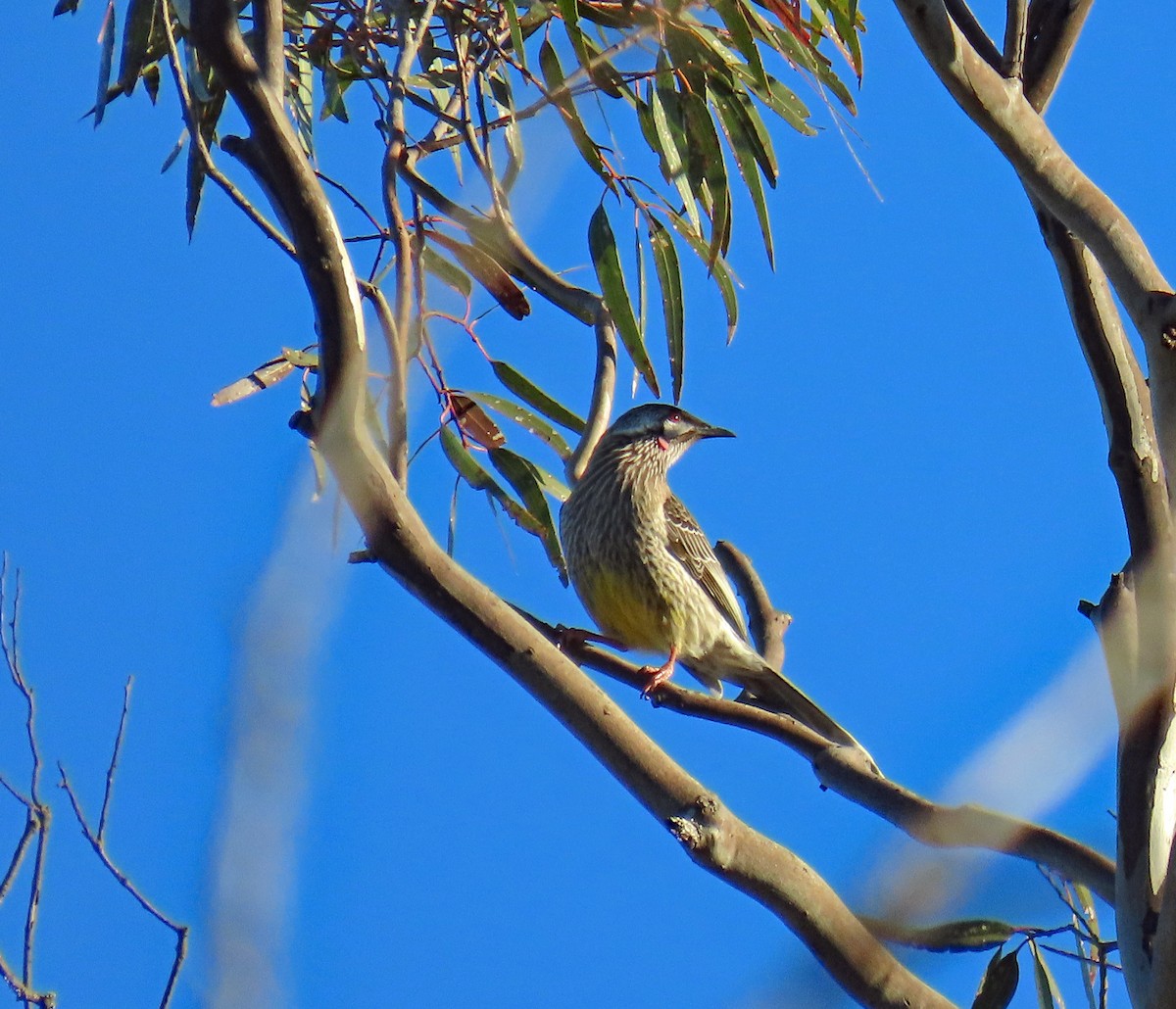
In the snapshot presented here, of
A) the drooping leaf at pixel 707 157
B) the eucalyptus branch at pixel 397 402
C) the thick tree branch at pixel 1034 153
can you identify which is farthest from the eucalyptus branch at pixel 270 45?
the drooping leaf at pixel 707 157

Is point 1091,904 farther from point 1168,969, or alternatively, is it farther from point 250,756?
point 250,756

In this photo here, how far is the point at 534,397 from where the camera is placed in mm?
3324

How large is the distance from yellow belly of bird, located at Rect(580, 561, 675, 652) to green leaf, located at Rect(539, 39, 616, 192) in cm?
110

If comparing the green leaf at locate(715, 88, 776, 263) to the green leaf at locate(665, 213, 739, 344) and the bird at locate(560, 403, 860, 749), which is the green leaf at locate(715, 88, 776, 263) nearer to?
the green leaf at locate(665, 213, 739, 344)

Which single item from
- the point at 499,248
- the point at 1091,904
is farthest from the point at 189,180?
the point at 1091,904

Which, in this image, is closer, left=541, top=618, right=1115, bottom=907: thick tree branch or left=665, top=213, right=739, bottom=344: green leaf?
left=541, top=618, right=1115, bottom=907: thick tree branch

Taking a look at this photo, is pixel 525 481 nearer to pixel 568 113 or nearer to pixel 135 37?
pixel 568 113

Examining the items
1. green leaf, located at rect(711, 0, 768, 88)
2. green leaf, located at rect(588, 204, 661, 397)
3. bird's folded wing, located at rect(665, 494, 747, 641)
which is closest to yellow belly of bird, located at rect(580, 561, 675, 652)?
bird's folded wing, located at rect(665, 494, 747, 641)

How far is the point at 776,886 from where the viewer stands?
2020 millimetres

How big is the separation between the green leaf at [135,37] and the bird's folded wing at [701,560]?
1.80 m

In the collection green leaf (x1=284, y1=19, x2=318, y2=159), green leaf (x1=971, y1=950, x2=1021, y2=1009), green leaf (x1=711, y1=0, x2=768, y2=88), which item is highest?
green leaf (x1=284, y1=19, x2=318, y2=159)

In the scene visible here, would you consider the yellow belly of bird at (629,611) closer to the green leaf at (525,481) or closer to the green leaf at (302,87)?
the green leaf at (525,481)

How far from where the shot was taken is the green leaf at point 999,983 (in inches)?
95.6

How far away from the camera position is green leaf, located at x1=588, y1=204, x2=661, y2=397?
3.02 metres
